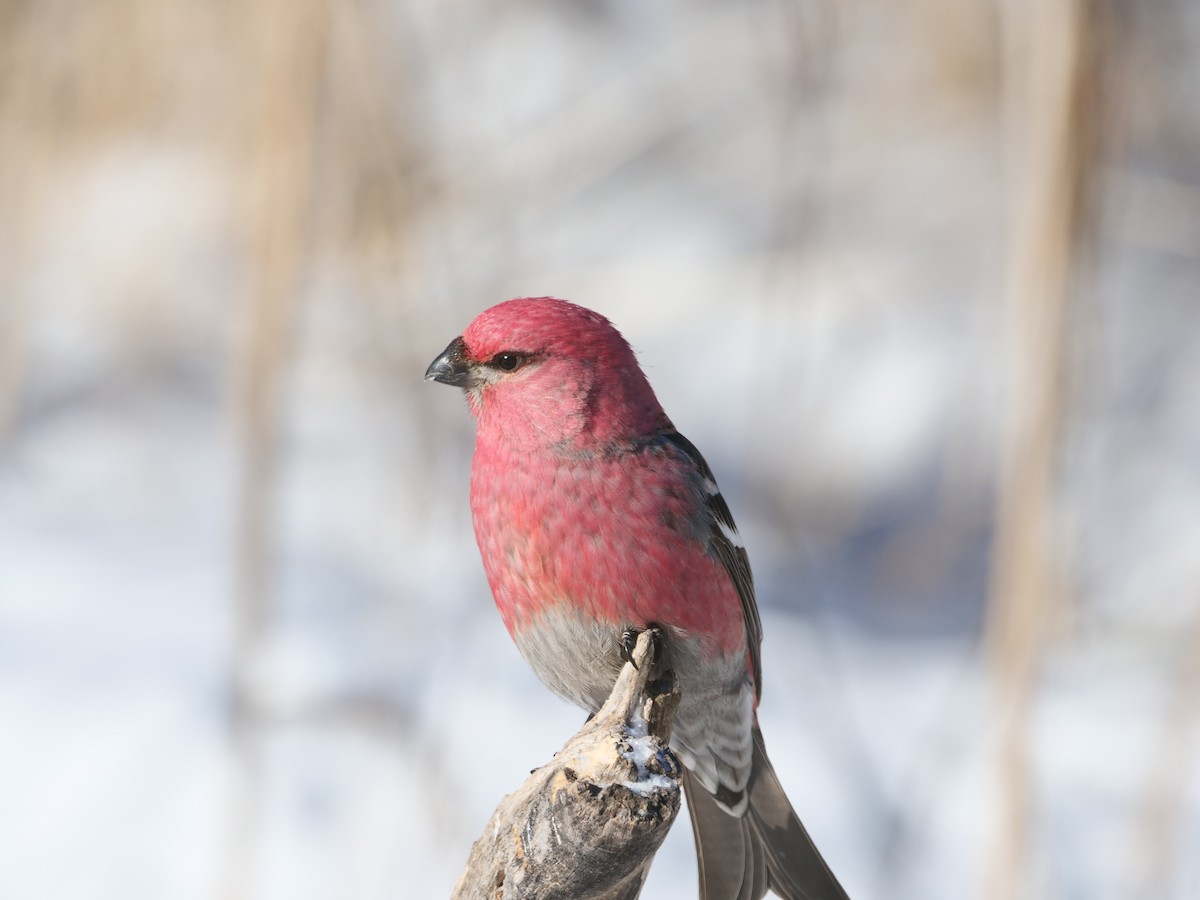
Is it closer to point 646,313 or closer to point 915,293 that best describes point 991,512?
point 915,293

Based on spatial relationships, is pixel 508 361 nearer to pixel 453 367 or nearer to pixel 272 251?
pixel 453 367

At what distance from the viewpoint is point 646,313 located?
18.4ft

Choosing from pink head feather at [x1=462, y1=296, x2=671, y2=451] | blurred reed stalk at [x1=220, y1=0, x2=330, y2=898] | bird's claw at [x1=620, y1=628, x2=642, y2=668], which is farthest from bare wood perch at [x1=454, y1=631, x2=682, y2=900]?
blurred reed stalk at [x1=220, y1=0, x2=330, y2=898]

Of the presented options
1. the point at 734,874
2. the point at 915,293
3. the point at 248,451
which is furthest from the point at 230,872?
the point at 915,293

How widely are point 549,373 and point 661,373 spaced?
183 inches

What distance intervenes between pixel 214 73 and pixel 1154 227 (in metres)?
4.42

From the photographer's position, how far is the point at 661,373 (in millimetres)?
6316

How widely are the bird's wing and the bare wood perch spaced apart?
1.84 ft

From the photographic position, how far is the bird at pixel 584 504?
1.68 m

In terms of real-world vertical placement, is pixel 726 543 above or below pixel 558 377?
below

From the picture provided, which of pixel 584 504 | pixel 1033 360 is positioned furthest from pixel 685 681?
pixel 1033 360

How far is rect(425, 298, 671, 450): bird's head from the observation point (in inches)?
65.6

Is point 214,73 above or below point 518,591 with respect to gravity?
above

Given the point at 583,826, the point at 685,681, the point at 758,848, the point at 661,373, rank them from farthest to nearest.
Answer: the point at 661,373
the point at 758,848
the point at 685,681
the point at 583,826
